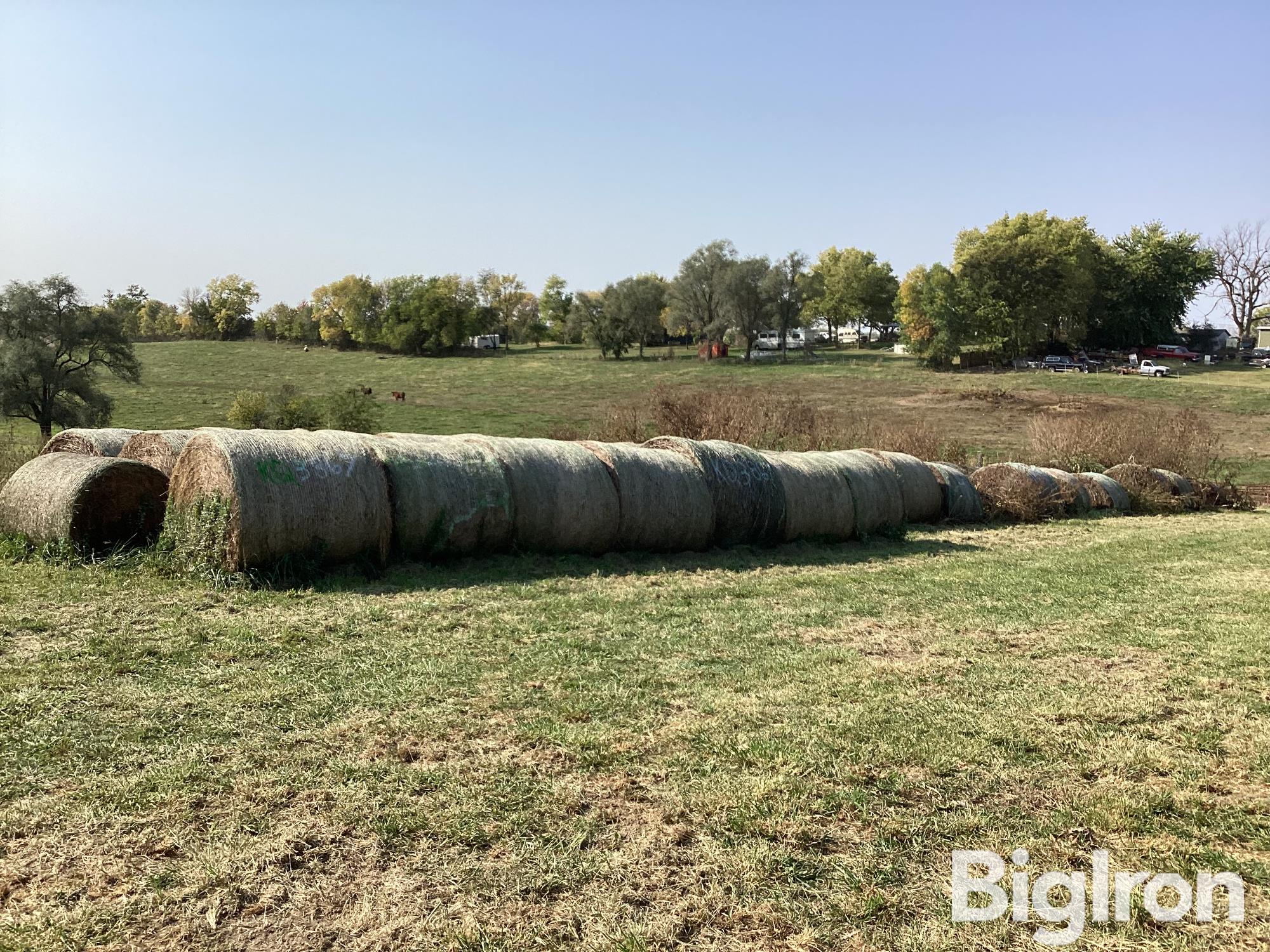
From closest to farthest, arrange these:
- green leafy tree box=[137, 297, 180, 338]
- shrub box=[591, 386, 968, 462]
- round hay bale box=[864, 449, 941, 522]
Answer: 1. round hay bale box=[864, 449, 941, 522]
2. shrub box=[591, 386, 968, 462]
3. green leafy tree box=[137, 297, 180, 338]

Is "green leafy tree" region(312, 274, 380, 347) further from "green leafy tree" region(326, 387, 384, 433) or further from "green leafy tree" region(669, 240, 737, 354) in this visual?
"green leafy tree" region(326, 387, 384, 433)

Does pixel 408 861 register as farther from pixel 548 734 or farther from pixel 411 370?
pixel 411 370

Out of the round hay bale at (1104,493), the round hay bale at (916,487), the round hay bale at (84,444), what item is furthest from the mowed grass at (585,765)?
the round hay bale at (1104,493)

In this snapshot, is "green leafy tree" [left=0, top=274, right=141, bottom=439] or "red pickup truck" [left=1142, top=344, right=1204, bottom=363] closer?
"green leafy tree" [left=0, top=274, right=141, bottom=439]

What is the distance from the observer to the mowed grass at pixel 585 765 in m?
3.62

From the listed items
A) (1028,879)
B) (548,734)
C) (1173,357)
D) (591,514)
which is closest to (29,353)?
(591,514)

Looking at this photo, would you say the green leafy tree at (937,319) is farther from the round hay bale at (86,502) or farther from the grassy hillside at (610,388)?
the round hay bale at (86,502)

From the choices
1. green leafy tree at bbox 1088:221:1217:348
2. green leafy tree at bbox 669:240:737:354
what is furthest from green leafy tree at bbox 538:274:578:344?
green leafy tree at bbox 1088:221:1217:348

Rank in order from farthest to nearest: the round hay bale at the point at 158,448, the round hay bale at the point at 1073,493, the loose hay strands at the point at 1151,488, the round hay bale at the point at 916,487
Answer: the loose hay strands at the point at 1151,488 → the round hay bale at the point at 1073,493 → the round hay bale at the point at 916,487 → the round hay bale at the point at 158,448

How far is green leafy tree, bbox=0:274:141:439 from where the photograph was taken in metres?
39.2

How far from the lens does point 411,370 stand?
7725cm

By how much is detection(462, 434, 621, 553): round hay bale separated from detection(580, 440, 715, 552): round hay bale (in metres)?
0.17

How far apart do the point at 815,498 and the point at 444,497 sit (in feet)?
19.4

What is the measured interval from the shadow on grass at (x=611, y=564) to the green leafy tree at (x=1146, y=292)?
73.7m
